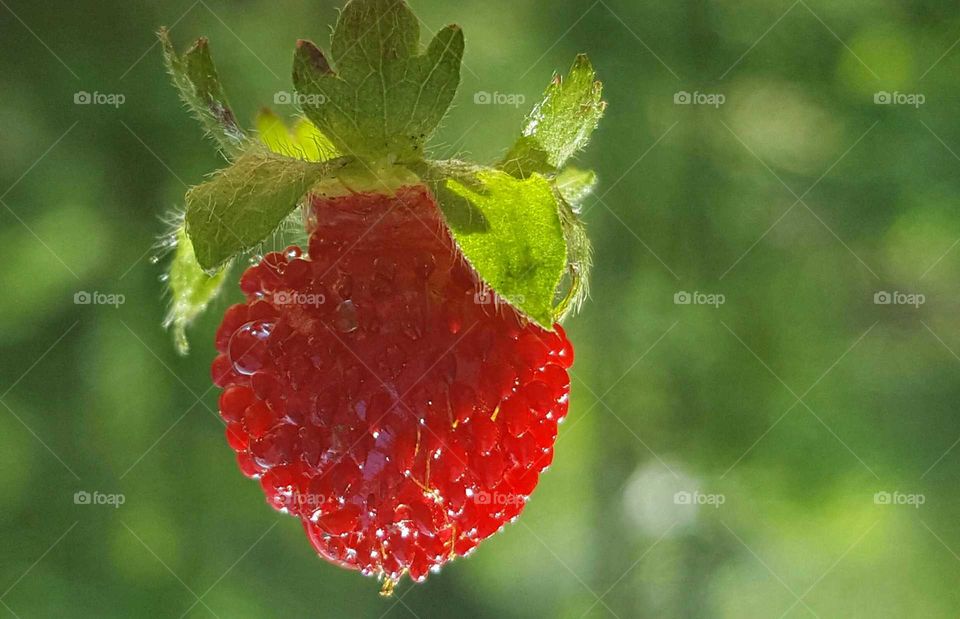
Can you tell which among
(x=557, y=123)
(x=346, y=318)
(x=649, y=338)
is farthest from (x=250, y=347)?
(x=649, y=338)

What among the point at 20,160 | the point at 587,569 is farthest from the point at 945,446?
the point at 20,160

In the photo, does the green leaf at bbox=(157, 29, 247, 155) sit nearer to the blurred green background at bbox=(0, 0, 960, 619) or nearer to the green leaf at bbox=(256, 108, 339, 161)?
the green leaf at bbox=(256, 108, 339, 161)

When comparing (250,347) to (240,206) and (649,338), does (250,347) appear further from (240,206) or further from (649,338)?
(649,338)

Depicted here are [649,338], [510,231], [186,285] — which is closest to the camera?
[510,231]

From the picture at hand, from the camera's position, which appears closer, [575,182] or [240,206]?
[240,206]

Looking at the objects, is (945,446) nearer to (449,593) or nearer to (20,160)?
(449,593)

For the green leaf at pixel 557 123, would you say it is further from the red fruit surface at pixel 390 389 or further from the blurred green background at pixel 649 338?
the blurred green background at pixel 649 338

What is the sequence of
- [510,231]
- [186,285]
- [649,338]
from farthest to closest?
[649,338] → [186,285] → [510,231]
